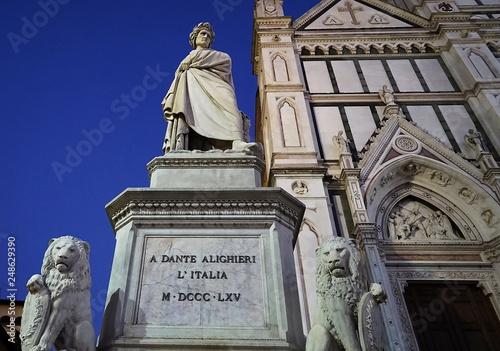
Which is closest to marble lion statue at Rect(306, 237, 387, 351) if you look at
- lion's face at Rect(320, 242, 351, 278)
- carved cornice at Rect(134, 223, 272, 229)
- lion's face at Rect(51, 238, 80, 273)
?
lion's face at Rect(320, 242, 351, 278)

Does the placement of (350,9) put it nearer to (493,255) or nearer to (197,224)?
(493,255)

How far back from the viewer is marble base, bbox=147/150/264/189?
4777 millimetres

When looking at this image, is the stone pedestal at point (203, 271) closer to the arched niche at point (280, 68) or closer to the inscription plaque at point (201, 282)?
the inscription plaque at point (201, 282)

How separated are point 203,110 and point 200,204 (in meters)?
1.96

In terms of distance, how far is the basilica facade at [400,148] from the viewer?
1016cm

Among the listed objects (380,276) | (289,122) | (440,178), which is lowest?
(380,276)

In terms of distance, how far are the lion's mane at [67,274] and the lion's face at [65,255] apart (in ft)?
0.07

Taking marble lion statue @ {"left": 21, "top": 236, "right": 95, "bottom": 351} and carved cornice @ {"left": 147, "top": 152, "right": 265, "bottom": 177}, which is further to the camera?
carved cornice @ {"left": 147, "top": 152, "right": 265, "bottom": 177}

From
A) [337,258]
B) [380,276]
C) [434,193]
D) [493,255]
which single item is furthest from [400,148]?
[337,258]

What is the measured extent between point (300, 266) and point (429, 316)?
3224mm

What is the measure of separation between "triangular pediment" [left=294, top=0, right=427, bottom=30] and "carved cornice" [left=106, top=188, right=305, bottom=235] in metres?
14.9

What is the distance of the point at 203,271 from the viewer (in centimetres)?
377

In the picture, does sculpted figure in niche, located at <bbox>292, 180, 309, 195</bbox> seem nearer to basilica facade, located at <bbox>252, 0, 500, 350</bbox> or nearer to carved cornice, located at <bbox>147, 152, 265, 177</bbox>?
basilica facade, located at <bbox>252, 0, 500, 350</bbox>

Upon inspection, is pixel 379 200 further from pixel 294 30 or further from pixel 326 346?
pixel 326 346
